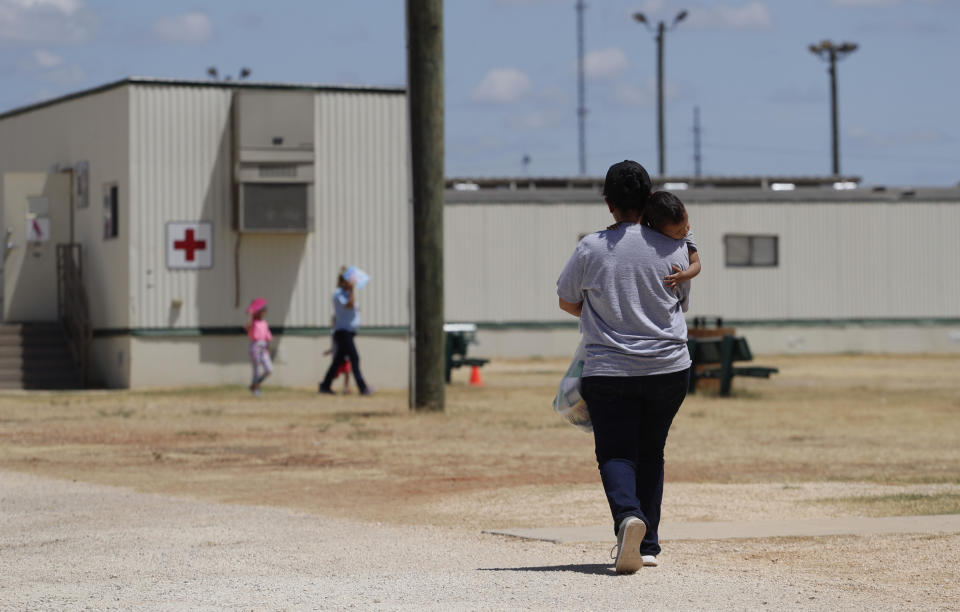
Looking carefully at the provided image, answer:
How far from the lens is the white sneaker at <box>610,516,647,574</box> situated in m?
6.73

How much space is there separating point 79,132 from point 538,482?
50.4 ft

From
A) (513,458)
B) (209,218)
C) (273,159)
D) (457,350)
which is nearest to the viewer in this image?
(513,458)

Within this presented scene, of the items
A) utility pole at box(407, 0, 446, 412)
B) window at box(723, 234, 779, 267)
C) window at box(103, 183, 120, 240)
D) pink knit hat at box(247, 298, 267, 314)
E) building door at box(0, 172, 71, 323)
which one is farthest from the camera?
window at box(723, 234, 779, 267)

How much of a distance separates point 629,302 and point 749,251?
29849 mm

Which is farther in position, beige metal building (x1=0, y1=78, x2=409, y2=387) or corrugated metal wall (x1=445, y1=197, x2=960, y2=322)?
corrugated metal wall (x1=445, y1=197, x2=960, y2=322)

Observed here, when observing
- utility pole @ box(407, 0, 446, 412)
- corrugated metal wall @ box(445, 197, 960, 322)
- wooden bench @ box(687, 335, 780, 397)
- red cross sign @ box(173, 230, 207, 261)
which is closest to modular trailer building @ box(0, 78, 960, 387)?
red cross sign @ box(173, 230, 207, 261)

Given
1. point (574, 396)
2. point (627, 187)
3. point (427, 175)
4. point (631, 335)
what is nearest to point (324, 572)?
point (574, 396)

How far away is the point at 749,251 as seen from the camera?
36.3 meters

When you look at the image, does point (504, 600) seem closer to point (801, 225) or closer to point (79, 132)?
point (79, 132)

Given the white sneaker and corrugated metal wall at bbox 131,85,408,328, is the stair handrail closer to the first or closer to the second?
corrugated metal wall at bbox 131,85,408,328

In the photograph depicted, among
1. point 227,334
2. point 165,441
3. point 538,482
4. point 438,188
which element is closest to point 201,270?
point 227,334

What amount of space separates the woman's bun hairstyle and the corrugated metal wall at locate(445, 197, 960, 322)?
27476 mm

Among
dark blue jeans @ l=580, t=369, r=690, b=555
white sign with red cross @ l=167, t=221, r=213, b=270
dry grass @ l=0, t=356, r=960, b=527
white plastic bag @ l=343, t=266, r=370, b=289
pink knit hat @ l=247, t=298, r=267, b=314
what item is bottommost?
dry grass @ l=0, t=356, r=960, b=527

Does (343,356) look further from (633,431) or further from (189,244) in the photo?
(633,431)
